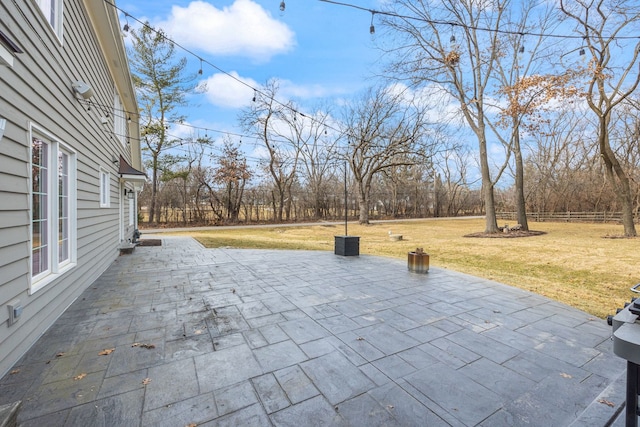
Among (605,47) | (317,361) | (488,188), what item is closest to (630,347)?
(317,361)

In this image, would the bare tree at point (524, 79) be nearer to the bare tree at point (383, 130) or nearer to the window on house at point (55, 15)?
the bare tree at point (383, 130)

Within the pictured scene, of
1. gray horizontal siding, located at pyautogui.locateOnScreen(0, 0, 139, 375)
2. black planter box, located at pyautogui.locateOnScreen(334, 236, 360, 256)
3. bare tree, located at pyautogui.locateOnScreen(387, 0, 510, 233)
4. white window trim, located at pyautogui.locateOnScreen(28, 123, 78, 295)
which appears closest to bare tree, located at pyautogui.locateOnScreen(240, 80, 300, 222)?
bare tree, located at pyautogui.locateOnScreen(387, 0, 510, 233)

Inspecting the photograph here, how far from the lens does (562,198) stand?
2055 cm

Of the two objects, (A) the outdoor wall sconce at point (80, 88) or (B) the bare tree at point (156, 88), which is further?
(B) the bare tree at point (156, 88)

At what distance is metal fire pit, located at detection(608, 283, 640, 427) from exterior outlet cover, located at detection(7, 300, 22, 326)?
3.48m

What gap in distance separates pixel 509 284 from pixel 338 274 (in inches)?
110

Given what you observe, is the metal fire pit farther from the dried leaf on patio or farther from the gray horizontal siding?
the gray horizontal siding

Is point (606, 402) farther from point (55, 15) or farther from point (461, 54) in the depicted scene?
point (461, 54)

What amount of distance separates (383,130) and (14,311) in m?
19.3

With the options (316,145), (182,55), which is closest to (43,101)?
(182,55)

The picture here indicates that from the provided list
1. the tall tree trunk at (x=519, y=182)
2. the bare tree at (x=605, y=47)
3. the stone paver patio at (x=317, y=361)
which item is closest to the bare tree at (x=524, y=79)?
the tall tree trunk at (x=519, y=182)

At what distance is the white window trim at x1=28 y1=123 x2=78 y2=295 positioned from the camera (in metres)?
2.60

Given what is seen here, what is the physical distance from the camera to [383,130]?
19.3m

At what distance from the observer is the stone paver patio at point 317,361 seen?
1704 mm
